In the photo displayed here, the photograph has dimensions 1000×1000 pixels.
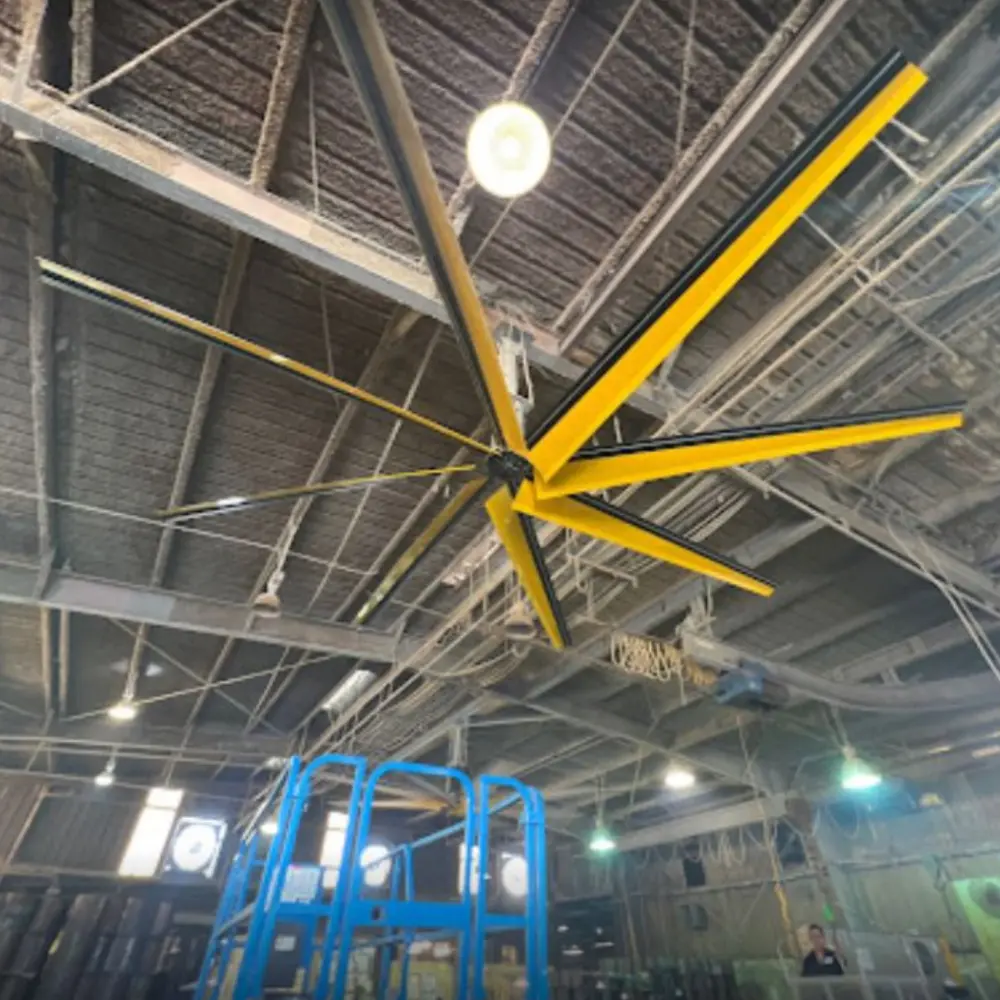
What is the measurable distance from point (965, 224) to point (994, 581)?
327 cm

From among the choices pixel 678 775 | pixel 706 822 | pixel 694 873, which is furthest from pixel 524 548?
pixel 694 873

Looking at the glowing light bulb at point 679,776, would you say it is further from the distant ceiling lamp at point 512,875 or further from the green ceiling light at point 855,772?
the distant ceiling lamp at point 512,875

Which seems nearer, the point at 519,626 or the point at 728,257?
the point at 728,257

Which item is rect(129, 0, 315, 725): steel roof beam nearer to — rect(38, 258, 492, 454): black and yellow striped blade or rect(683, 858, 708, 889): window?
rect(38, 258, 492, 454): black and yellow striped blade

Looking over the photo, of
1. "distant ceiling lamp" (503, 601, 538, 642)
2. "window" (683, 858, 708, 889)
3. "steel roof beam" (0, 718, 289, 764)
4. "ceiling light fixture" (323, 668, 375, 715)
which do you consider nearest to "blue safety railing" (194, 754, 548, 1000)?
"distant ceiling lamp" (503, 601, 538, 642)

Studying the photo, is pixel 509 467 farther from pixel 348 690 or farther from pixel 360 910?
pixel 348 690

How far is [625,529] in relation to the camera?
272 centimetres

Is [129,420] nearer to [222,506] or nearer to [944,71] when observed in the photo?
[222,506]

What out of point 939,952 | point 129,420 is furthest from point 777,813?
point 129,420

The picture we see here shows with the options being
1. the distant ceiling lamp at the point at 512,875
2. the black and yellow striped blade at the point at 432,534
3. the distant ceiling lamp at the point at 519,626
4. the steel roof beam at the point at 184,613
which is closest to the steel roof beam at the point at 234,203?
the black and yellow striped blade at the point at 432,534

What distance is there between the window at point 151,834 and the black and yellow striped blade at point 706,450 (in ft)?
39.1

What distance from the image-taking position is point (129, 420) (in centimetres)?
424

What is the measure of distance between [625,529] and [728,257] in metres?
1.33

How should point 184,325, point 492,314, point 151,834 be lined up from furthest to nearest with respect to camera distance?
point 151,834
point 492,314
point 184,325
